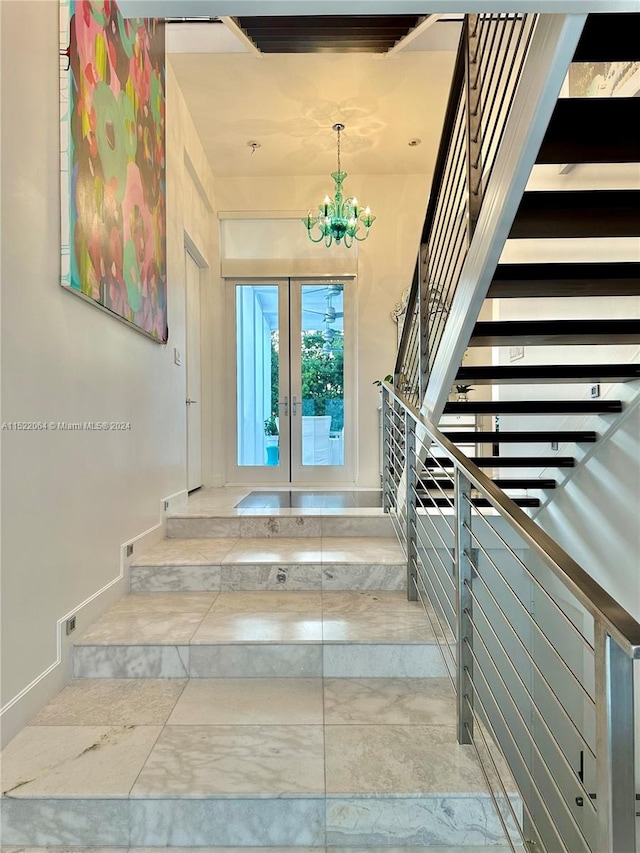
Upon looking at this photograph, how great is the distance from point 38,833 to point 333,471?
4.23 metres

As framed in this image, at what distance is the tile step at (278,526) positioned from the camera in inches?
Result: 127

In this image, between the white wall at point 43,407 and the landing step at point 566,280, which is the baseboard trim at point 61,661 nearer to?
the white wall at point 43,407

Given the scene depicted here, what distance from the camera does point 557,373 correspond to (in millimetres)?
2410

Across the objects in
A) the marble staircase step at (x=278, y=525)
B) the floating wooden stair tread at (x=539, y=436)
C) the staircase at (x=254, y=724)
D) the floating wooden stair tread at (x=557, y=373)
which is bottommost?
the staircase at (x=254, y=724)

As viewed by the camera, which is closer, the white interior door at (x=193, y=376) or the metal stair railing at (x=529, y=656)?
the metal stair railing at (x=529, y=656)

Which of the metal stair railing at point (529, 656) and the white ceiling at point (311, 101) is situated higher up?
the white ceiling at point (311, 101)

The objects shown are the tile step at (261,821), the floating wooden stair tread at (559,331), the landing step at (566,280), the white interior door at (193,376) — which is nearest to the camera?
the tile step at (261,821)

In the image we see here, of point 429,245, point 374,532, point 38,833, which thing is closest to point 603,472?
point 374,532

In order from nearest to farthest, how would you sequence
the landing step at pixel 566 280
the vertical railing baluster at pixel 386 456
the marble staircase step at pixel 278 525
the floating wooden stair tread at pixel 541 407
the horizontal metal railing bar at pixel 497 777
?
1. the horizontal metal railing bar at pixel 497 777
2. the landing step at pixel 566 280
3. the floating wooden stair tread at pixel 541 407
4. the marble staircase step at pixel 278 525
5. the vertical railing baluster at pixel 386 456

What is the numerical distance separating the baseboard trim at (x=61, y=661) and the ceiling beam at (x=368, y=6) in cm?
197

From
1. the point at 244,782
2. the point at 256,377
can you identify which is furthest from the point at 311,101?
the point at 244,782

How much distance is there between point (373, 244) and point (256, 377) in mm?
1898

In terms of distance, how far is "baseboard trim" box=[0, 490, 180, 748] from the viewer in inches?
64.7

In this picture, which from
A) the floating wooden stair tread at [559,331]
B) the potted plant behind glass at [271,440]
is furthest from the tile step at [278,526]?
the potted plant behind glass at [271,440]
